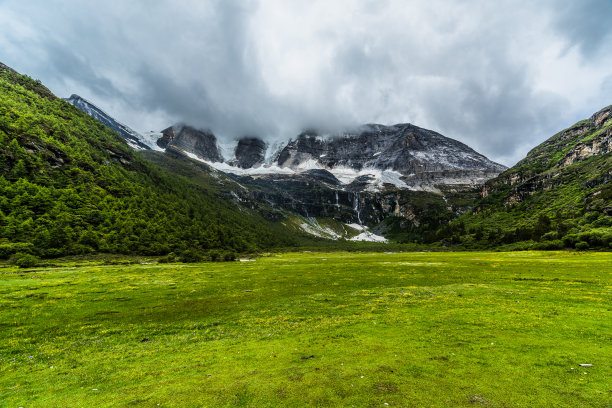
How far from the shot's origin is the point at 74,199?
110 metres

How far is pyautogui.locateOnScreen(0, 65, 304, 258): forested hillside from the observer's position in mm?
86562

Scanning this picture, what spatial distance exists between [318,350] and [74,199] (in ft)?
464

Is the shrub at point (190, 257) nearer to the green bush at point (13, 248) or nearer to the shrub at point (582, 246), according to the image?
the green bush at point (13, 248)

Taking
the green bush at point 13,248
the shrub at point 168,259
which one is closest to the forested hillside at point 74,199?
the green bush at point 13,248

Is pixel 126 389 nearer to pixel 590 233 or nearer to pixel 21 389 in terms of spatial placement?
pixel 21 389

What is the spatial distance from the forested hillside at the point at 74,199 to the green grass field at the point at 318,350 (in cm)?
7856

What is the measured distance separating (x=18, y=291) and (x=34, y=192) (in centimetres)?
9651

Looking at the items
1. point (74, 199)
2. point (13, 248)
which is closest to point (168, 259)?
point (13, 248)

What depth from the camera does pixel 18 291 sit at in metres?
33.0

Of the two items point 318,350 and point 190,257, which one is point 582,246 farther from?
point 190,257

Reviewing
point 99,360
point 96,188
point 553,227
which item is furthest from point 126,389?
point 553,227

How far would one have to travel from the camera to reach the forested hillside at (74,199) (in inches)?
3408

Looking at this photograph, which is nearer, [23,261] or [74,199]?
[23,261]

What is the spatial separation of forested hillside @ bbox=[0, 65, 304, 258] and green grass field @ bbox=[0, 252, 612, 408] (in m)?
78.6
